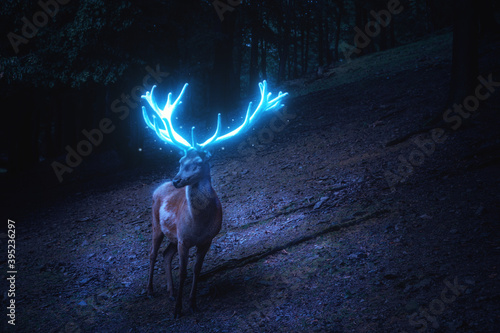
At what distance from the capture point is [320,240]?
240 inches

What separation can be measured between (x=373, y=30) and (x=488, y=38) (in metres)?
14.5

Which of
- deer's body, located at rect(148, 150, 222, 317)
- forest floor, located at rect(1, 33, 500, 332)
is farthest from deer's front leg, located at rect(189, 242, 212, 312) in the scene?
forest floor, located at rect(1, 33, 500, 332)

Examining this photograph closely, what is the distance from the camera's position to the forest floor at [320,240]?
431 cm

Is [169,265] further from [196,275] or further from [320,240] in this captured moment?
[320,240]

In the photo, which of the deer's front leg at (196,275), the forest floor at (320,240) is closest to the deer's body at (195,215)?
the deer's front leg at (196,275)

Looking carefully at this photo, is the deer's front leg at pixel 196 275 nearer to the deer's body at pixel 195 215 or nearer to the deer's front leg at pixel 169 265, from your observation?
the deer's body at pixel 195 215

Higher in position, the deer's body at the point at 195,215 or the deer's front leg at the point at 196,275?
the deer's body at the point at 195,215

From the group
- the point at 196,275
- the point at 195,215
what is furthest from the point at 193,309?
A: the point at 195,215

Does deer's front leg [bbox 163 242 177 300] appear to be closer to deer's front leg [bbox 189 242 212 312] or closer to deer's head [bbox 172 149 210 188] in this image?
deer's front leg [bbox 189 242 212 312]

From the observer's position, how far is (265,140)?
1358cm

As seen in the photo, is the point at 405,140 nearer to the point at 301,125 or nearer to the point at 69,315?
the point at 301,125

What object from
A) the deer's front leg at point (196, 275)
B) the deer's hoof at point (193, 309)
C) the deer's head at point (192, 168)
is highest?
the deer's head at point (192, 168)

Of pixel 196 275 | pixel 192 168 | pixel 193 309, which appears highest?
pixel 192 168

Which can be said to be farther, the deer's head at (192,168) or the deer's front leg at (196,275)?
the deer's front leg at (196,275)
